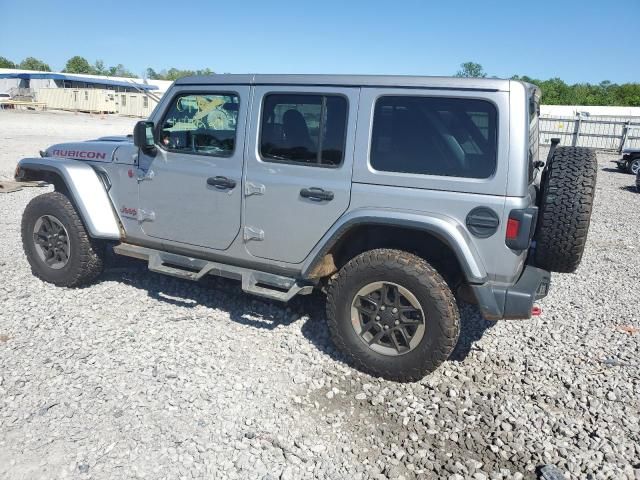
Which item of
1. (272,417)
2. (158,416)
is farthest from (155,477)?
(272,417)

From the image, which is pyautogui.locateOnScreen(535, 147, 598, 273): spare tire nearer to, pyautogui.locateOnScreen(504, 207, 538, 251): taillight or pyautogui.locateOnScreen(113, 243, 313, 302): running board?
pyautogui.locateOnScreen(504, 207, 538, 251): taillight

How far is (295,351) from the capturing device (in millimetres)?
3988

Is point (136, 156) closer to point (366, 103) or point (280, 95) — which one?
point (280, 95)

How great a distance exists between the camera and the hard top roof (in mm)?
3203

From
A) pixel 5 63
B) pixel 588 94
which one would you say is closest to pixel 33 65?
pixel 5 63

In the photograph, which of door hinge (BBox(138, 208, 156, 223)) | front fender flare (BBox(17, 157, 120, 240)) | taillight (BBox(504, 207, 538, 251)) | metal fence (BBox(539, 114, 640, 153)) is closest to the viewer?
taillight (BBox(504, 207, 538, 251))

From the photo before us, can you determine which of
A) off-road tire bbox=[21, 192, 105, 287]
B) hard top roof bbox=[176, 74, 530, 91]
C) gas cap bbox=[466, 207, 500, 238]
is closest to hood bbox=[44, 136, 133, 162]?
off-road tire bbox=[21, 192, 105, 287]

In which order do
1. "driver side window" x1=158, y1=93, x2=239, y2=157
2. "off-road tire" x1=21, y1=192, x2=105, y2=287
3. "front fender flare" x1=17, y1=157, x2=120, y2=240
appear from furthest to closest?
"off-road tire" x1=21, y1=192, x2=105, y2=287
"front fender flare" x1=17, y1=157, x2=120, y2=240
"driver side window" x1=158, y1=93, x2=239, y2=157

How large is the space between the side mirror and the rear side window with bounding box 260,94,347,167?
1.01 metres

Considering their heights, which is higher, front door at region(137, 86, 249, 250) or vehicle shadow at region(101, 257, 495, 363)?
front door at region(137, 86, 249, 250)

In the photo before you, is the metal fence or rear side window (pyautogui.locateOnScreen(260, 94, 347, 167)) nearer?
rear side window (pyautogui.locateOnScreen(260, 94, 347, 167))

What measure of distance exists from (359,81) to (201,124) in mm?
1448

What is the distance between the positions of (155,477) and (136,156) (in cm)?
276

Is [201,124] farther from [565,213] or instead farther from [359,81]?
[565,213]
